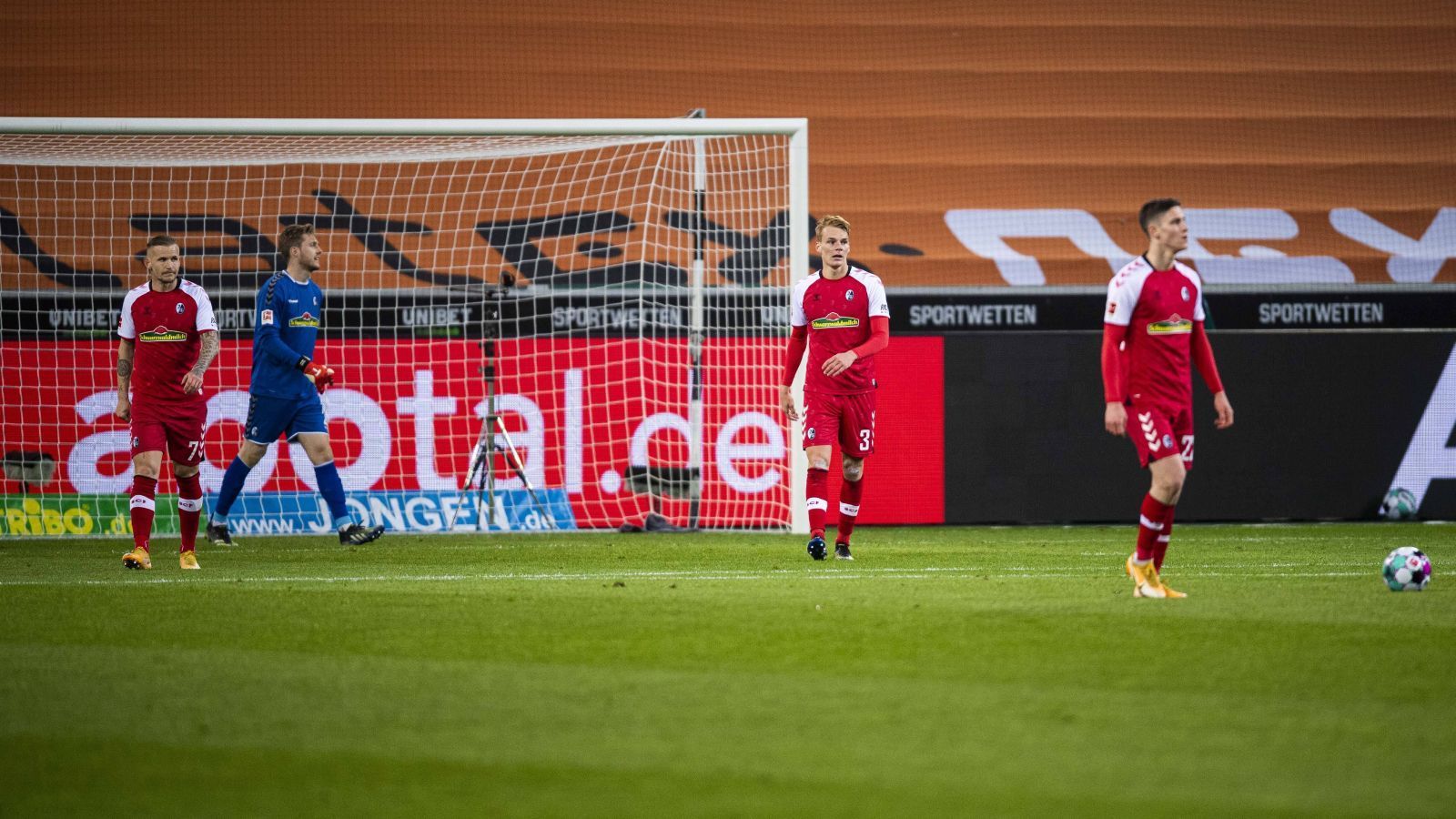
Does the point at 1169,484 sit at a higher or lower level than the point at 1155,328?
lower

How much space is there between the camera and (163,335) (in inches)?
363

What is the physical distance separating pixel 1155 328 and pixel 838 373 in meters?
2.36

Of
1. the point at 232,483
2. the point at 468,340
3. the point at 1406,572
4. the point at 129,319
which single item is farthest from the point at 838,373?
the point at 468,340

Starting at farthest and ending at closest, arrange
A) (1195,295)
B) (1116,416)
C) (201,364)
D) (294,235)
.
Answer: (294,235)
(201,364)
(1195,295)
(1116,416)

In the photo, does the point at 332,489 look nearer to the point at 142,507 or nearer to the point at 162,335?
the point at 142,507

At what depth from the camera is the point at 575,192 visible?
1510cm

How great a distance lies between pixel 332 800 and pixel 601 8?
51.2 feet

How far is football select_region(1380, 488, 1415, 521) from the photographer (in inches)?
553

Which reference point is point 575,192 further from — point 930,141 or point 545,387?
point 930,141

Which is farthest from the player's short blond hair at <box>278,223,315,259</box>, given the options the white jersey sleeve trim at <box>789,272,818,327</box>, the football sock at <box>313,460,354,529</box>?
the white jersey sleeve trim at <box>789,272,818,327</box>

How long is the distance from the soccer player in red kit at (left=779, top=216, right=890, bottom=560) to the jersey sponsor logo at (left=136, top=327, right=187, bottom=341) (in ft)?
11.2

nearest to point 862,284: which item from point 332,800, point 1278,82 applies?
point 332,800

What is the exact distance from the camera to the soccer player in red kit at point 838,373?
30.7ft

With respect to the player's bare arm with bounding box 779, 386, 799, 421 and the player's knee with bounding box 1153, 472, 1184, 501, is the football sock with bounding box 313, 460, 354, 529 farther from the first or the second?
the player's knee with bounding box 1153, 472, 1184, 501
